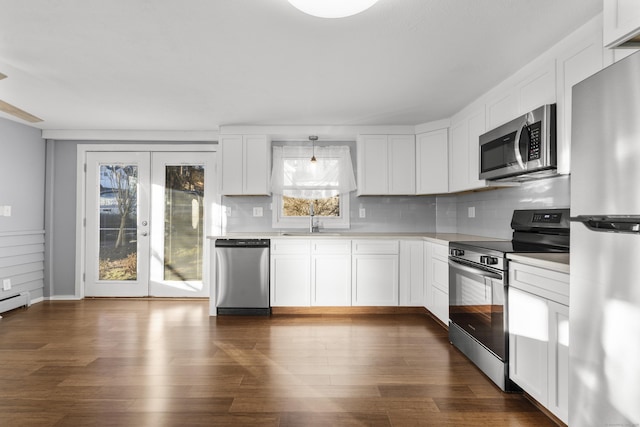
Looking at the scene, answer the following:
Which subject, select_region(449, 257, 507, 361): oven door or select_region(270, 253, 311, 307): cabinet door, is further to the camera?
select_region(270, 253, 311, 307): cabinet door

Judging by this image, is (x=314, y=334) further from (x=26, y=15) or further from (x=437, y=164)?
(x=26, y=15)

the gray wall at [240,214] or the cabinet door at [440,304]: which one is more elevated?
the gray wall at [240,214]

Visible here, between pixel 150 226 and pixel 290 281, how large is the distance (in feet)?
7.15

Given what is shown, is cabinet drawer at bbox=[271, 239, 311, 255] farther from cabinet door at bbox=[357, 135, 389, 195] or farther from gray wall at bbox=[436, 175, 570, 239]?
gray wall at bbox=[436, 175, 570, 239]

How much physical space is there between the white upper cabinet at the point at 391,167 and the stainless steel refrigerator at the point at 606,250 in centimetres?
278

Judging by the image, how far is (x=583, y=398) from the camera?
148 centimetres

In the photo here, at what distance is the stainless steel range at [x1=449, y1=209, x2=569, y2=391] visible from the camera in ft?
7.34

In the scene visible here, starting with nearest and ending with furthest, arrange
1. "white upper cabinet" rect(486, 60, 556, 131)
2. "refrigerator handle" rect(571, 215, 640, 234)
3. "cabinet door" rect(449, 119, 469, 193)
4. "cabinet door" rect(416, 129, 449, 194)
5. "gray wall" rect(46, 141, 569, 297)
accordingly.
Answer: "refrigerator handle" rect(571, 215, 640, 234)
"white upper cabinet" rect(486, 60, 556, 131)
"cabinet door" rect(449, 119, 469, 193)
"cabinet door" rect(416, 129, 449, 194)
"gray wall" rect(46, 141, 569, 297)

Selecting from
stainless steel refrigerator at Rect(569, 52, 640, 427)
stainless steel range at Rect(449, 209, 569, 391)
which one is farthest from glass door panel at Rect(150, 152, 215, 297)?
stainless steel refrigerator at Rect(569, 52, 640, 427)

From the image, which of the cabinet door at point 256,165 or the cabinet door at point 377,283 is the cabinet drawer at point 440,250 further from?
the cabinet door at point 256,165

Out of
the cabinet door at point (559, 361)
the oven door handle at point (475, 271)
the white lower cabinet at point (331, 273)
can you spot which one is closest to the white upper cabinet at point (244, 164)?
the white lower cabinet at point (331, 273)

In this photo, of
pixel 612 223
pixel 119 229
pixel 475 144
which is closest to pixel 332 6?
pixel 612 223

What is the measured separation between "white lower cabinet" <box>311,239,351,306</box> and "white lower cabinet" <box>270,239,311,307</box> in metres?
0.07

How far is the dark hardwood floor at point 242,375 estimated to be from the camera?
199 centimetres
